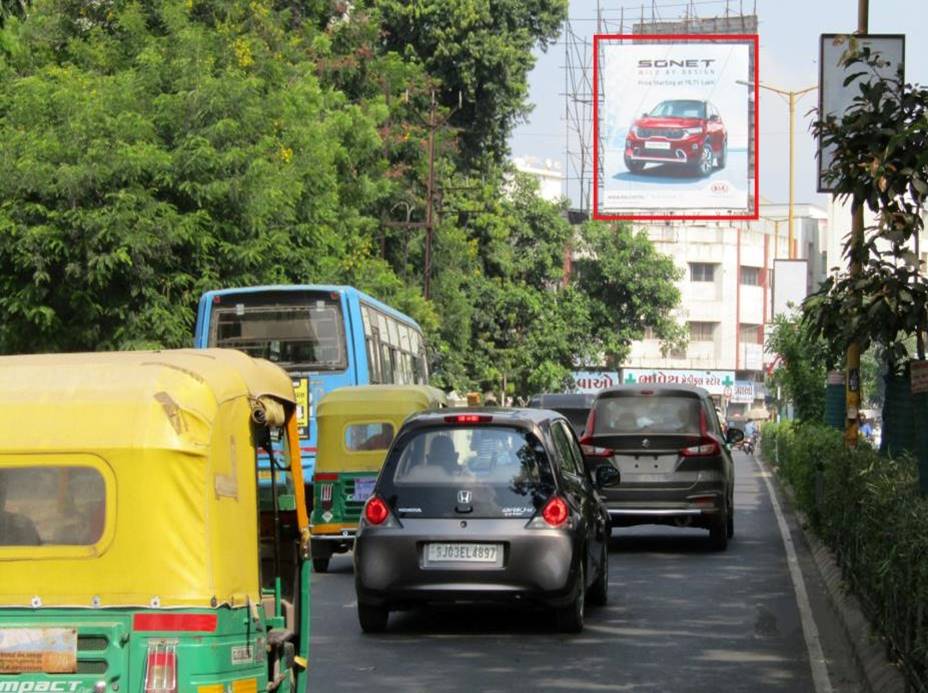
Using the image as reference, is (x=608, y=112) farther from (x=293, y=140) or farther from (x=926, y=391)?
(x=926, y=391)

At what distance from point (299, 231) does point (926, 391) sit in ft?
77.6

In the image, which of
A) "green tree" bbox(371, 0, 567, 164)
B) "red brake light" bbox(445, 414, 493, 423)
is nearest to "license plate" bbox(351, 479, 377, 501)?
"red brake light" bbox(445, 414, 493, 423)

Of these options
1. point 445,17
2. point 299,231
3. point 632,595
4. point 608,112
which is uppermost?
point 445,17

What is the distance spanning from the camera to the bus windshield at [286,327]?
2558 cm

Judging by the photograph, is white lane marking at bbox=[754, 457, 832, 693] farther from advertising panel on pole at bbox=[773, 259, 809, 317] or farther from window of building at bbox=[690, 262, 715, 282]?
window of building at bbox=[690, 262, 715, 282]

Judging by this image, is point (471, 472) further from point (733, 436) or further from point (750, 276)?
point (750, 276)

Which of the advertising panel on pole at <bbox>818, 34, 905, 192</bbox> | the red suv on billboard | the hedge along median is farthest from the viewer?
the red suv on billboard

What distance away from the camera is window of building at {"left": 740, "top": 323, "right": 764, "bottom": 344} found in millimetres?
107938

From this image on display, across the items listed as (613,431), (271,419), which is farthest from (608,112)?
(271,419)

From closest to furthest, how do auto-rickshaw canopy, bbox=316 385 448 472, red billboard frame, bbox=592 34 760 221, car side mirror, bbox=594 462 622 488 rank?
car side mirror, bbox=594 462 622 488
auto-rickshaw canopy, bbox=316 385 448 472
red billboard frame, bbox=592 34 760 221

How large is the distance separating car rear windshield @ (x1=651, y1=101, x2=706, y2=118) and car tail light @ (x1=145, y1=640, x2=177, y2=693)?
3353 centimetres

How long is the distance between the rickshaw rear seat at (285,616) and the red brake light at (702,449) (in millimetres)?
11499

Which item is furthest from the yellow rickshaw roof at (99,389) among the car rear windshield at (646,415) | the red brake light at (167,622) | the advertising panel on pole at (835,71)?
the car rear windshield at (646,415)

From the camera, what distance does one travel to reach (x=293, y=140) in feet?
117
